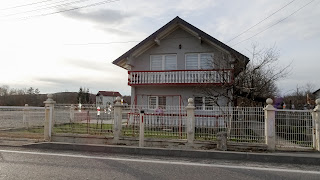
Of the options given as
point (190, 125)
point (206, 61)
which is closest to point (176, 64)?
point (206, 61)

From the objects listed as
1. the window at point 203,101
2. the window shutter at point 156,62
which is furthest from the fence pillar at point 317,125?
the window shutter at point 156,62

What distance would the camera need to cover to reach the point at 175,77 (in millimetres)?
17281

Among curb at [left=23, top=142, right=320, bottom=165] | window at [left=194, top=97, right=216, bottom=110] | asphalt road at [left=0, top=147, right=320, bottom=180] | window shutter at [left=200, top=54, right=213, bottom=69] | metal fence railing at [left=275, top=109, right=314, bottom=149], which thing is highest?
window shutter at [left=200, top=54, right=213, bottom=69]

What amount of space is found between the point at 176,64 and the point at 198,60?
1633mm

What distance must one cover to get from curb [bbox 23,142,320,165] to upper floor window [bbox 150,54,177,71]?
36.4ft

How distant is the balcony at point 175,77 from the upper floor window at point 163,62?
1.31m

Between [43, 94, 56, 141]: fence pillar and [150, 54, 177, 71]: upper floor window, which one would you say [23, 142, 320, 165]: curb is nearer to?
[43, 94, 56, 141]: fence pillar

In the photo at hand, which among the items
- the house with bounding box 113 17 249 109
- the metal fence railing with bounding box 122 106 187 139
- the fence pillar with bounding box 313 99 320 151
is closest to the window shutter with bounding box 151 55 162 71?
the house with bounding box 113 17 249 109

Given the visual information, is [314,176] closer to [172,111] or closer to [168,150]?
[168,150]

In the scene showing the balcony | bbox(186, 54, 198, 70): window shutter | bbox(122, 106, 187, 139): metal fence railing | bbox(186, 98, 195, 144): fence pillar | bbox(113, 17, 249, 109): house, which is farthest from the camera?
bbox(186, 54, 198, 70): window shutter

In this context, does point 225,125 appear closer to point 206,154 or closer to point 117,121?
point 206,154

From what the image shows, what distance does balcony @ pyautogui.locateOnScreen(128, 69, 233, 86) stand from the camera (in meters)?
16.4

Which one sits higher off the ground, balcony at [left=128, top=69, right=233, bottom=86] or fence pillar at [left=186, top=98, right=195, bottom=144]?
balcony at [left=128, top=69, right=233, bottom=86]

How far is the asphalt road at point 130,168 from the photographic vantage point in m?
5.55
